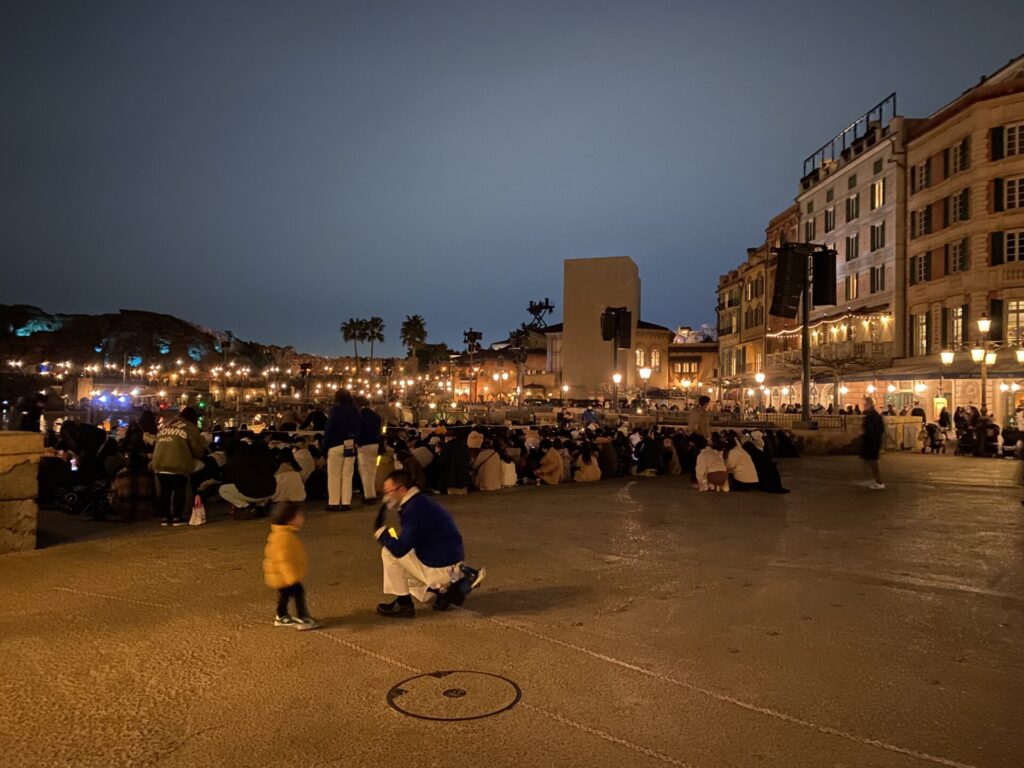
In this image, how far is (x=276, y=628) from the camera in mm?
5957

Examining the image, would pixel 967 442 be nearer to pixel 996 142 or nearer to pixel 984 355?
pixel 984 355

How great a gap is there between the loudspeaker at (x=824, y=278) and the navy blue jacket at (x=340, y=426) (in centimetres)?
1785

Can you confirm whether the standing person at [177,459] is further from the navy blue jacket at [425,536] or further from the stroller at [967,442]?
the stroller at [967,442]

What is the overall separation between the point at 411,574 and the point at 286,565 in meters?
1.05

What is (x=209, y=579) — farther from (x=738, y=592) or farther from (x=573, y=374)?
(x=573, y=374)

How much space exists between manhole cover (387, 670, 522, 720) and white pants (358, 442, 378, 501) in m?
7.62

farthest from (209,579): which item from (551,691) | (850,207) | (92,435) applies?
(850,207)

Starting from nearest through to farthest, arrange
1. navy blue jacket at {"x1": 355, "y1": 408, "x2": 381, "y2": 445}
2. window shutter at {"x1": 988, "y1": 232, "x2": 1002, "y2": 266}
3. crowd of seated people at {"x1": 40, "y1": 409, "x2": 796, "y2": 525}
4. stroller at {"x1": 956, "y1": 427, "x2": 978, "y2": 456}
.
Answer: crowd of seated people at {"x1": 40, "y1": 409, "x2": 796, "y2": 525}
navy blue jacket at {"x1": 355, "y1": 408, "x2": 381, "y2": 445}
stroller at {"x1": 956, "y1": 427, "x2": 978, "y2": 456}
window shutter at {"x1": 988, "y1": 232, "x2": 1002, "y2": 266}

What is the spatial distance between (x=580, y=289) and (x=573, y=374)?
6393mm

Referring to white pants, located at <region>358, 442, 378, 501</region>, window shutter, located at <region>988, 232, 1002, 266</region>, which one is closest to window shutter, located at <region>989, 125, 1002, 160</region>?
window shutter, located at <region>988, 232, 1002, 266</region>

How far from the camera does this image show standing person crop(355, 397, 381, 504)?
39.9 feet

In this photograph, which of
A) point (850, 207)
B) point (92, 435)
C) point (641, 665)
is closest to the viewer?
point (641, 665)

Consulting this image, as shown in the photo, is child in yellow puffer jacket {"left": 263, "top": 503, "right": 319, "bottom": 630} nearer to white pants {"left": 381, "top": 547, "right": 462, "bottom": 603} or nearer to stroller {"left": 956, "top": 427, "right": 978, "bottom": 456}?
white pants {"left": 381, "top": 547, "right": 462, "bottom": 603}

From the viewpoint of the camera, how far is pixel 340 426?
1173 cm
